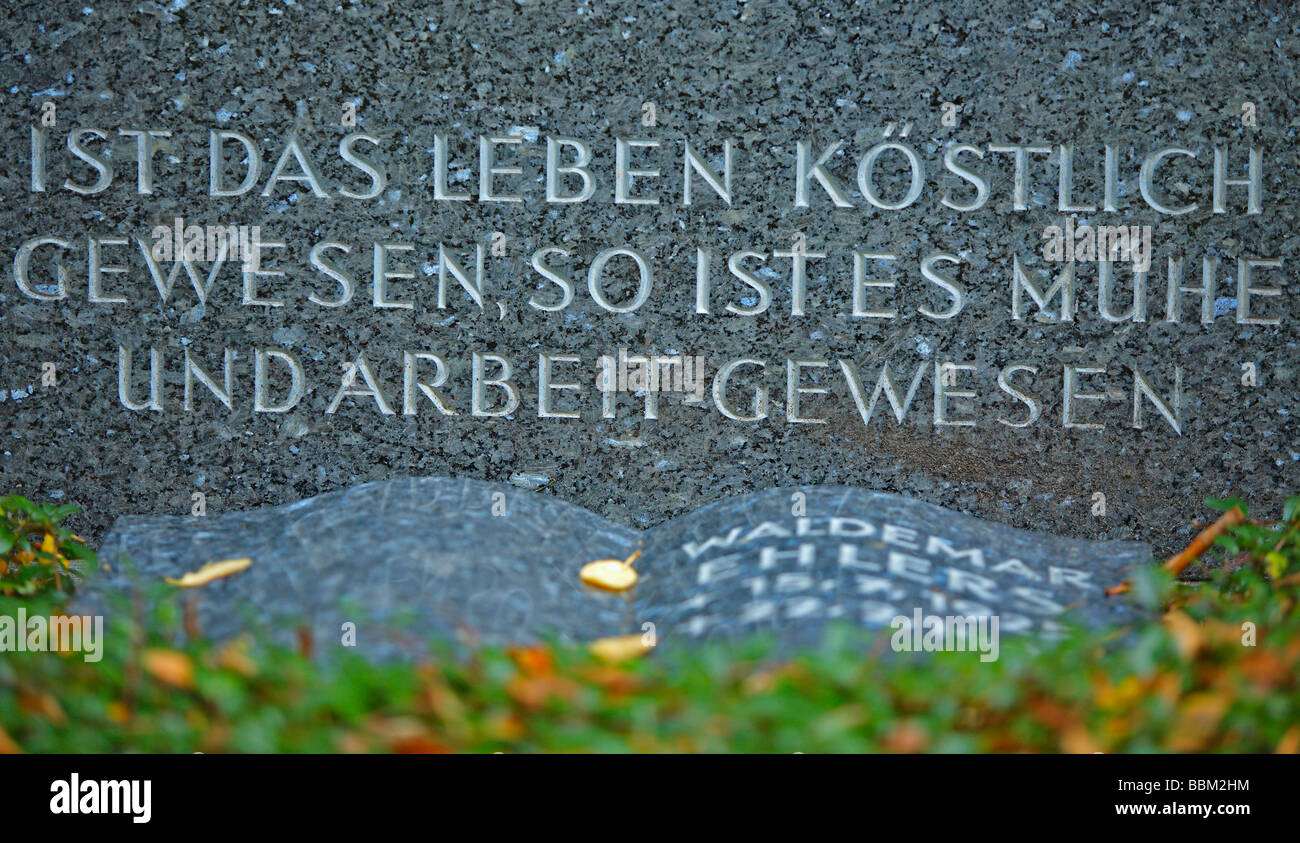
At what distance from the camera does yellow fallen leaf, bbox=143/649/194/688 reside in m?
2.33

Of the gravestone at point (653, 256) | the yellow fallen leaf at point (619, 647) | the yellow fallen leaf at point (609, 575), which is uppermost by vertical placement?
the gravestone at point (653, 256)

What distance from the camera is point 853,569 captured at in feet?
10.8

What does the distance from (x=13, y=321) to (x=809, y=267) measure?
3321 mm

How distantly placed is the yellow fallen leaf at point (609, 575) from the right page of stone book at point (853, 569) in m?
0.06

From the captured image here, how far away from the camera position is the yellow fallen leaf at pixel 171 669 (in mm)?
2334

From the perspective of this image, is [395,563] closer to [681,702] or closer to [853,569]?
[681,702]

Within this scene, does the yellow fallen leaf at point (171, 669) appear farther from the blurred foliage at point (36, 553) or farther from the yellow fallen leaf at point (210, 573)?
the blurred foliage at point (36, 553)

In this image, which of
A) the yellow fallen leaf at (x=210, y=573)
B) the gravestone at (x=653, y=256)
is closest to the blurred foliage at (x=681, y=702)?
the yellow fallen leaf at (x=210, y=573)

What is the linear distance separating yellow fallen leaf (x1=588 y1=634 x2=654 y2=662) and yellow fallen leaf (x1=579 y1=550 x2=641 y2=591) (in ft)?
1.20

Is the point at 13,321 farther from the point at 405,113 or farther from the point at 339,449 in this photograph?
the point at 405,113

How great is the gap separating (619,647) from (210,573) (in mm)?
1476

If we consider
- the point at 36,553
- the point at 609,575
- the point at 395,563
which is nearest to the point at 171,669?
the point at 395,563

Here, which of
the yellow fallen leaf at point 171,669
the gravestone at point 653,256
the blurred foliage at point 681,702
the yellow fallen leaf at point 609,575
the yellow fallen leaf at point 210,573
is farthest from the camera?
the gravestone at point 653,256

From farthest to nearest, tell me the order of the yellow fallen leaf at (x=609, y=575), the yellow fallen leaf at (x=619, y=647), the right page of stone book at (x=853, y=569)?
the yellow fallen leaf at (x=609, y=575)
the right page of stone book at (x=853, y=569)
the yellow fallen leaf at (x=619, y=647)
